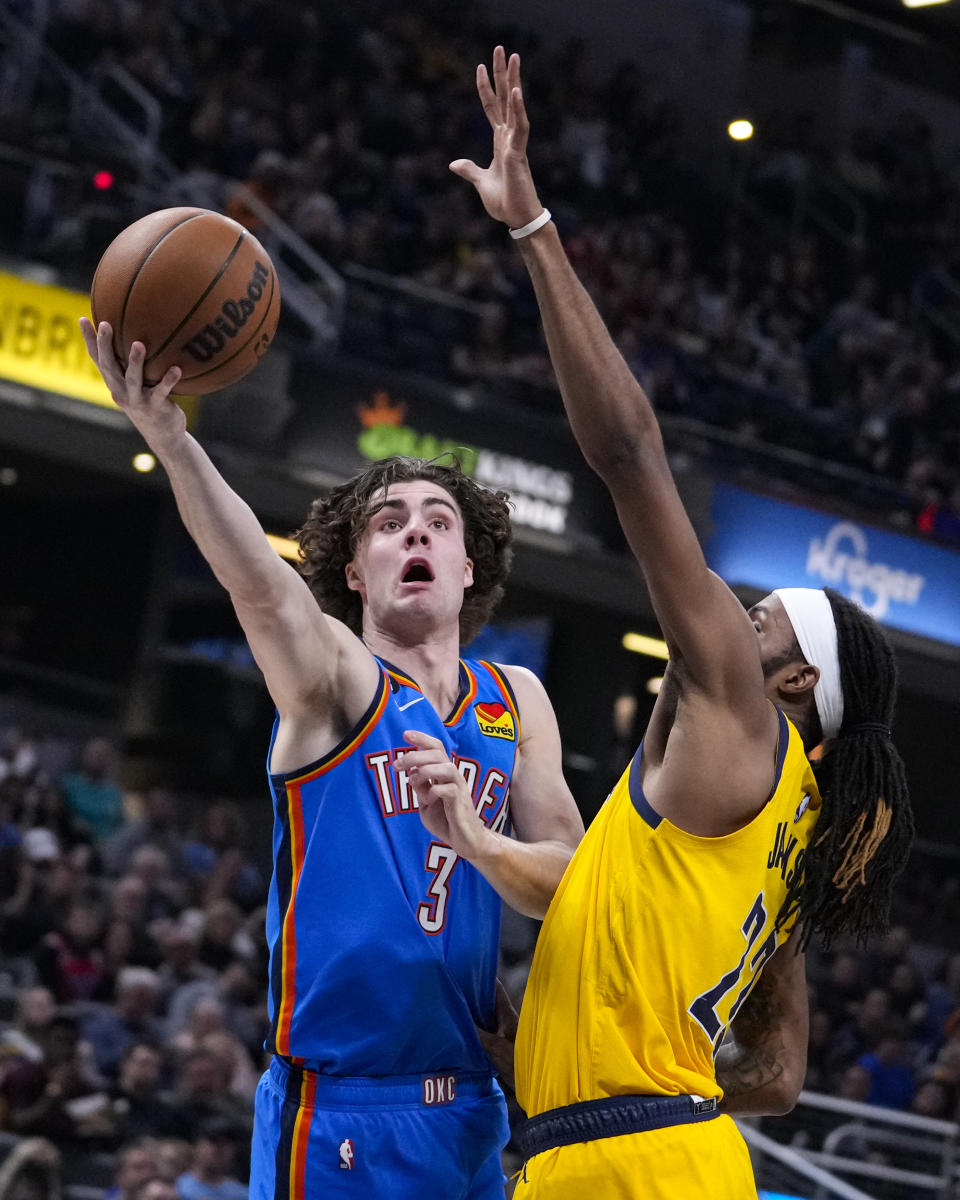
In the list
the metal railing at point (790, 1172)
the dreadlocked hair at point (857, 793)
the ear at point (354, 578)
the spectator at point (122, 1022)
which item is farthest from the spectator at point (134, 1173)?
the dreadlocked hair at point (857, 793)

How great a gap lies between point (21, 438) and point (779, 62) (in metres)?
11.9

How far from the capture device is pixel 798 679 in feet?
10.1

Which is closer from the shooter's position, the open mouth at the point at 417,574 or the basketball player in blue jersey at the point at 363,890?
the basketball player in blue jersey at the point at 363,890

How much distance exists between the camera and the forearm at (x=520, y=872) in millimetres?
3035

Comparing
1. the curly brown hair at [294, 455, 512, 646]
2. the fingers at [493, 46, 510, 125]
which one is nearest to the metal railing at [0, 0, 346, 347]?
the curly brown hair at [294, 455, 512, 646]

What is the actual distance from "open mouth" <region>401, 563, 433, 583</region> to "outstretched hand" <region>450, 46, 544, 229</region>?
3.08 ft

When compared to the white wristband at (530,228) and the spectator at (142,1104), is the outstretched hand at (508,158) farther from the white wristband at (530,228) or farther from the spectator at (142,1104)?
the spectator at (142,1104)

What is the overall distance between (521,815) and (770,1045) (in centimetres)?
72

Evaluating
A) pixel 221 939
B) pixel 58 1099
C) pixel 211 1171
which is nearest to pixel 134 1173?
pixel 211 1171

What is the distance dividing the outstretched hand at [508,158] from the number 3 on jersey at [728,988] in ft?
4.30

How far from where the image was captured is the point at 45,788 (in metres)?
10.9

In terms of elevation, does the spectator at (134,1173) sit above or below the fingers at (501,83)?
below

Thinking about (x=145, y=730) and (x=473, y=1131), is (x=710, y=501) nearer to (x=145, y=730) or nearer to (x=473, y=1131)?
(x=145, y=730)

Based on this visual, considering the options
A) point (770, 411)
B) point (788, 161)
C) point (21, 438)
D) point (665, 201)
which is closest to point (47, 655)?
point (21, 438)
